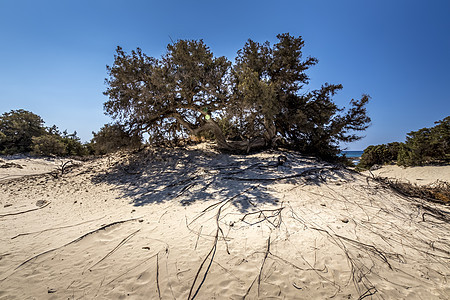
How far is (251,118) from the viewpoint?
896cm

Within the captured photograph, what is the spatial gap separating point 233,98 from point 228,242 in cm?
732

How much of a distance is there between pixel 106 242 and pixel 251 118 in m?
7.73

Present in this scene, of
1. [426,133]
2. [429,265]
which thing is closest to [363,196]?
[429,265]

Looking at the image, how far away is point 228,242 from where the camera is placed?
2662mm

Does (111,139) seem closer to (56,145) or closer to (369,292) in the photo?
(56,145)

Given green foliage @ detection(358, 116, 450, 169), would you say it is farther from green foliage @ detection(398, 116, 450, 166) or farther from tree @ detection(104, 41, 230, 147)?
tree @ detection(104, 41, 230, 147)

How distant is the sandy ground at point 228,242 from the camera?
75.9 inches

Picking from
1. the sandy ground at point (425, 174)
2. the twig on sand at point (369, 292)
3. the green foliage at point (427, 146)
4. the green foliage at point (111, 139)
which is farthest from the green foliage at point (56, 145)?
the green foliage at point (427, 146)

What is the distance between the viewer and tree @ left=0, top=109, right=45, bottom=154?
11445mm

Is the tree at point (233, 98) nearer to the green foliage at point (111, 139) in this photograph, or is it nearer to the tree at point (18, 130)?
the green foliage at point (111, 139)

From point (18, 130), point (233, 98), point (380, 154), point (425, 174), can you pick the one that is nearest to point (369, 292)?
point (233, 98)

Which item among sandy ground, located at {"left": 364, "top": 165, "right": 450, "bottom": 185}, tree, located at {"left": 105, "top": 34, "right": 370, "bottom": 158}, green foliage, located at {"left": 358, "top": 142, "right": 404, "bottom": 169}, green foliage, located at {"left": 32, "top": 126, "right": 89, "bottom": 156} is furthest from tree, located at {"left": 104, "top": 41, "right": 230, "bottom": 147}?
green foliage, located at {"left": 358, "top": 142, "right": 404, "bottom": 169}

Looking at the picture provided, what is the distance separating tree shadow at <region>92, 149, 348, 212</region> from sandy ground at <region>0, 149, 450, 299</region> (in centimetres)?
8

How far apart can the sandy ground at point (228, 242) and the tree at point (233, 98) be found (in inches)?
181
